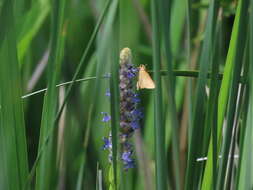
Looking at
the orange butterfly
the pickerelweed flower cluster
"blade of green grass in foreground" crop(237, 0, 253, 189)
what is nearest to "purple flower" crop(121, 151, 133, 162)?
the pickerelweed flower cluster

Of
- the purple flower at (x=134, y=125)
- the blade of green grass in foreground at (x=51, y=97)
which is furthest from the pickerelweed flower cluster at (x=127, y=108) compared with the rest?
the blade of green grass in foreground at (x=51, y=97)

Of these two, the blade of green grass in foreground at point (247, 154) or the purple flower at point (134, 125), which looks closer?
the blade of green grass in foreground at point (247, 154)

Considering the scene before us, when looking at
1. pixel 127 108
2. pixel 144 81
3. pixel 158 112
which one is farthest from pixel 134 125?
pixel 158 112

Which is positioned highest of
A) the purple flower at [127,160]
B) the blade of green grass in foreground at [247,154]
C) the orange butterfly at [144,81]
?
the orange butterfly at [144,81]

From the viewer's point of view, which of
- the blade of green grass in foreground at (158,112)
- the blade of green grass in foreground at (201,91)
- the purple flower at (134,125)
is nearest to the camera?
the blade of green grass in foreground at (158,112)

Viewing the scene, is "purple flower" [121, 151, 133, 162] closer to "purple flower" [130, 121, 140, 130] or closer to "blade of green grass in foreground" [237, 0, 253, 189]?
"purple flower" [130, 121, 140, 130]

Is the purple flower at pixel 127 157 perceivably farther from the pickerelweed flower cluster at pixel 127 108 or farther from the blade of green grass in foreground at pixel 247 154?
the blade of green grass in foreground at pixel 247 154
